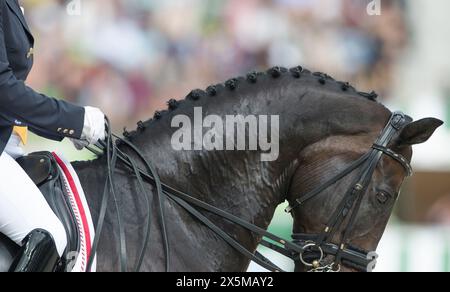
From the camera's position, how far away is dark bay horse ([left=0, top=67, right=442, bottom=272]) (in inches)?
126

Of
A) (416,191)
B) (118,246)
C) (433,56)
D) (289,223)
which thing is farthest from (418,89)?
(118,246)

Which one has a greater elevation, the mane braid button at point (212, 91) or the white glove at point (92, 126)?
the mane braid button at point (212, 91)

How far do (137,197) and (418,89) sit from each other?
5442mm

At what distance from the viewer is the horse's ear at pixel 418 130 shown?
10.4ft

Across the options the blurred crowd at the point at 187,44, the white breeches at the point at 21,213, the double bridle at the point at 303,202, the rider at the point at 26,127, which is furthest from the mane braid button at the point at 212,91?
the blurred crowd at the point at 187,44

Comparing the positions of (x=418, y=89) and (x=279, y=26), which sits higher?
(x=279, y=26)

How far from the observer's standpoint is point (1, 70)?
2850 mm

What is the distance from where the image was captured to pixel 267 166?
329 cm

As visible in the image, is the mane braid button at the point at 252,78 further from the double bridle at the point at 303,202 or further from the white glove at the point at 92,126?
the white glove at the point at 92,126
